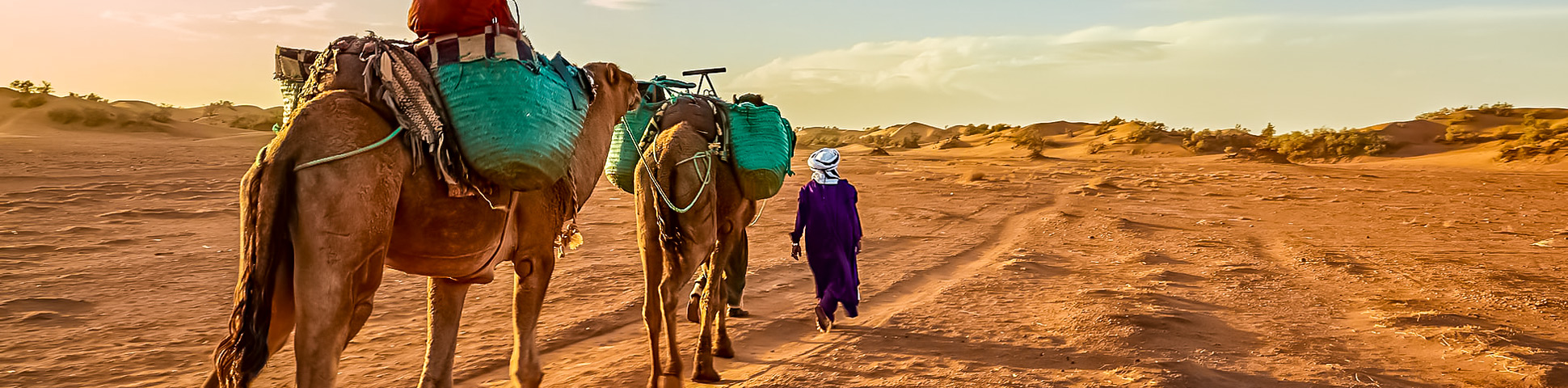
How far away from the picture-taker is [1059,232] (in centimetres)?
1414

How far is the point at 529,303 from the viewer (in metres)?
4.15

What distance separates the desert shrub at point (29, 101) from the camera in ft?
107

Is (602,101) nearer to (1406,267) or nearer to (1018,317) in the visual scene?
(1018,317)

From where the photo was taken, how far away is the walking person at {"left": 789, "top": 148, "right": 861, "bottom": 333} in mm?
7414

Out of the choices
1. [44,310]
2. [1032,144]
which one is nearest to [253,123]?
[1032,144]

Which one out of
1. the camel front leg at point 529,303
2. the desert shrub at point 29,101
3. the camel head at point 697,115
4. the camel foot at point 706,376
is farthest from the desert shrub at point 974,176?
the desert shrub at point 29,101

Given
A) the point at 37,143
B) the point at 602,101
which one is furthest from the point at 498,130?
the point at 37,143

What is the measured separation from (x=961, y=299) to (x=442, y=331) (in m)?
5.56

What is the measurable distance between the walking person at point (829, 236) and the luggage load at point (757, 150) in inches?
42.2

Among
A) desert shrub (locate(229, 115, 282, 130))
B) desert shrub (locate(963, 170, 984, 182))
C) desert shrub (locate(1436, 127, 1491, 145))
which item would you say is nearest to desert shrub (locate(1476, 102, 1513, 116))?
desert shrub (locate(1436, 127, 1491, 145))

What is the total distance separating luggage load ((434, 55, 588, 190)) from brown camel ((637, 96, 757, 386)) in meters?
1.97

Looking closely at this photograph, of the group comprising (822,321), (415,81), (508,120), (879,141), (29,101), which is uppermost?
(29,101)

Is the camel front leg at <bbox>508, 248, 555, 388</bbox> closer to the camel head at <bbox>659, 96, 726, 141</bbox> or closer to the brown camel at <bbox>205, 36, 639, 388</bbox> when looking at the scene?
the brown camel at <bbox>205, 36, 639, 388</bbox>

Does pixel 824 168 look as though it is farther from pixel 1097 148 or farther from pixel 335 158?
pixel 1097 148
